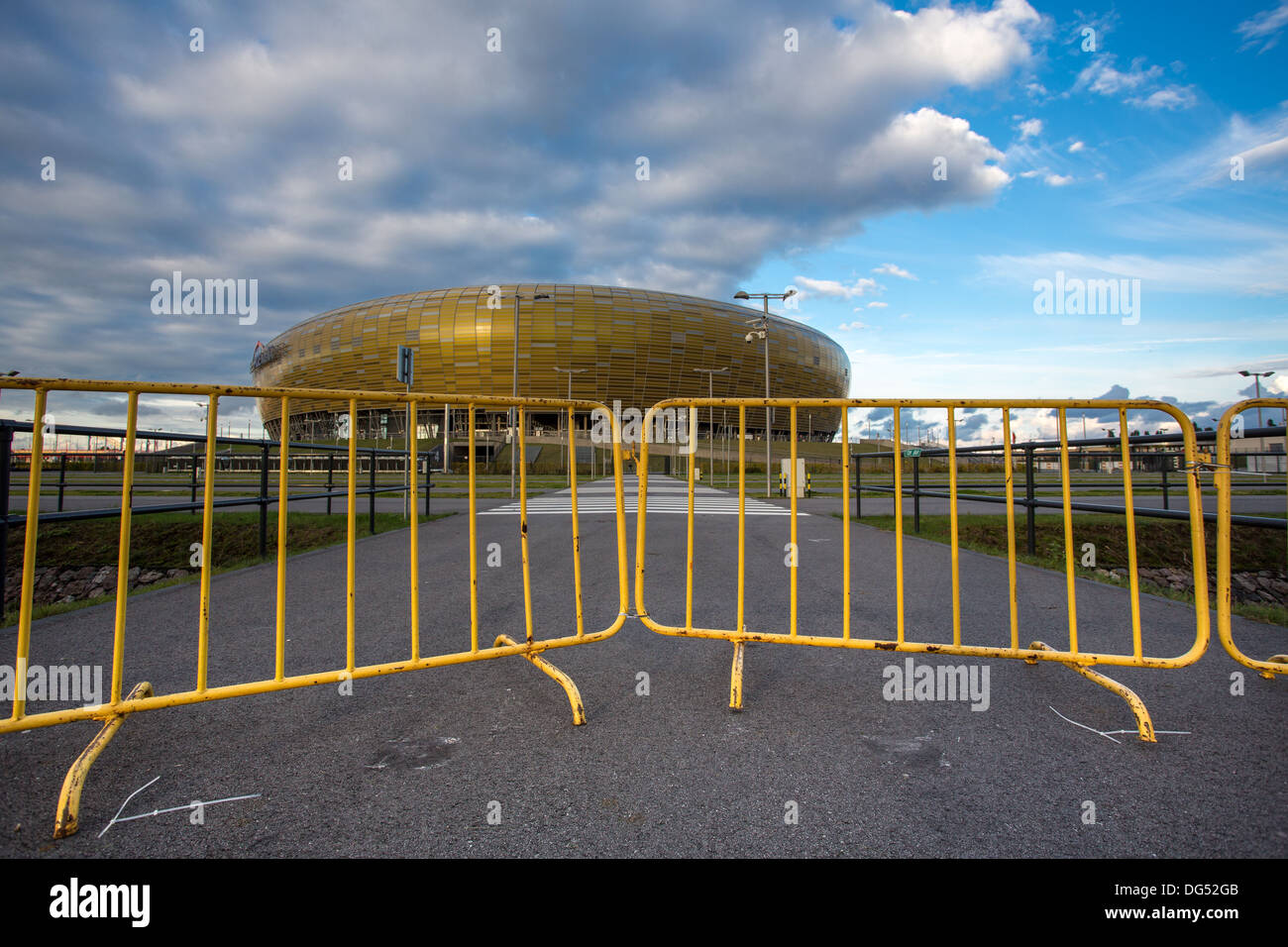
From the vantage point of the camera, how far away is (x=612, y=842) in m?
1.67

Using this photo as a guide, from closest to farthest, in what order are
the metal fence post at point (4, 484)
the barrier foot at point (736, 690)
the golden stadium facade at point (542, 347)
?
1. the barrier foot at point (736, 690)
2. the metal fence post at point (4, 484)
3. the golden stadium facade at point (542, 347)

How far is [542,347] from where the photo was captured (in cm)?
6556

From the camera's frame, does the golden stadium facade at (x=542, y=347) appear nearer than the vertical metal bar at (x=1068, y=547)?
No

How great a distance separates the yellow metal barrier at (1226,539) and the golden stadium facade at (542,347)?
200 ft

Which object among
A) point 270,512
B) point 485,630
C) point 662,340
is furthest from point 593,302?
point 485,630

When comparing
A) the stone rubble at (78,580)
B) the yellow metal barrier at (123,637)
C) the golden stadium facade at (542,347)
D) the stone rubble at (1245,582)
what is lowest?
the stone rubble at (1245,582)

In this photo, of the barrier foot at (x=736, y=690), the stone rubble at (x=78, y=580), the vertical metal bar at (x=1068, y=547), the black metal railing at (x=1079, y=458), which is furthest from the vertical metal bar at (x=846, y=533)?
the stone rubble at (x=78, y=580)

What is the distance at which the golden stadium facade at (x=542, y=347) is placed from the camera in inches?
2591

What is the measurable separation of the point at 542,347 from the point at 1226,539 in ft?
217

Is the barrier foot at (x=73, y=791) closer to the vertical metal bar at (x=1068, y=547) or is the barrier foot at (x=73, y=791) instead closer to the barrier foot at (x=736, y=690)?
the barrier foot at (x=736, y=690)

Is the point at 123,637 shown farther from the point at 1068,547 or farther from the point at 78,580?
the point at 78,580

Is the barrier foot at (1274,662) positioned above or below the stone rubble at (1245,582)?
above
